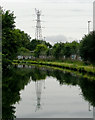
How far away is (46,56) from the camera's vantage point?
95.1 m

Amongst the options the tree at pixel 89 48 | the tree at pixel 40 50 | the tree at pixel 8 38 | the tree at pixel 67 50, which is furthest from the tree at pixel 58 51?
the tree at pixel 89 48

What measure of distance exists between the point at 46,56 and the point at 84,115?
8339cm

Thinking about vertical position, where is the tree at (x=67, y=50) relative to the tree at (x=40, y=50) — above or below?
below

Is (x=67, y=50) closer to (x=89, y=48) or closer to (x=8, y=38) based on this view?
(x=8, y=38)

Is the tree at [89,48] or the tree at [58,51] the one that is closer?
the tree at [89,48]

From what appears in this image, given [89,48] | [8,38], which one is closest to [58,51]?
[8,38]

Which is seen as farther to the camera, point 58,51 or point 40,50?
point 40,50

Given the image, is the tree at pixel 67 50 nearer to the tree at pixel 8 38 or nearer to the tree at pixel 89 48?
the tree at pixel 8 38

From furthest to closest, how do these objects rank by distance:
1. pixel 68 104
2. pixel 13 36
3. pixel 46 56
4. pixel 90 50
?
1. pixel 46 56
2. pixel 13 36
3. pixel 90 50
4. pixel 68 104

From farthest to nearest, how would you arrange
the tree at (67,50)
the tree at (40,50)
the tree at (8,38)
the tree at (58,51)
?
the tree at (40,50)
the tree at (58,51)
the tree at (67,50)
the tree at (8,38)

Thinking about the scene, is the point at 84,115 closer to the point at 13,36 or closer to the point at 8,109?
the point at 8,109

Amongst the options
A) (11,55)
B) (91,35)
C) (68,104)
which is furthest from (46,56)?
(68,104)

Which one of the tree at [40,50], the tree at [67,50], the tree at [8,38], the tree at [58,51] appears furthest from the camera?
the tree at [40,50]

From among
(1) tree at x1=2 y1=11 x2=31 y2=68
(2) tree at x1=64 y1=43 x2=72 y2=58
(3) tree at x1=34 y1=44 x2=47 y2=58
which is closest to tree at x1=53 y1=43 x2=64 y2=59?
(2) tree at x1=64 y1=43 x2=72 y2=58
